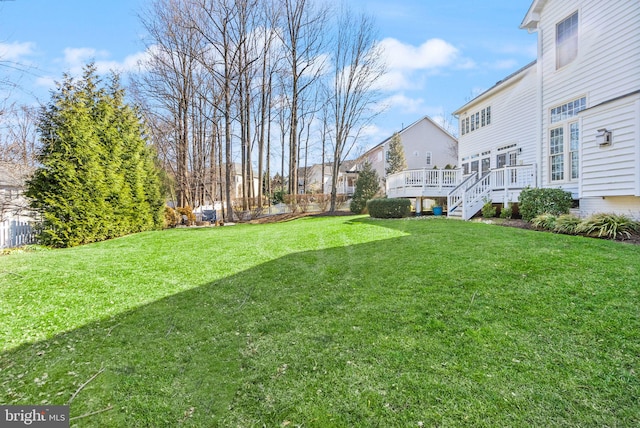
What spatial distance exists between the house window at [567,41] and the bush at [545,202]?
417 centimetres

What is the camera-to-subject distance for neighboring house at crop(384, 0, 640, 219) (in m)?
6.86

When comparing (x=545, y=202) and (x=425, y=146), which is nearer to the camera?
(x=545, y=202)

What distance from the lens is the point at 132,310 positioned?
12.2 ft

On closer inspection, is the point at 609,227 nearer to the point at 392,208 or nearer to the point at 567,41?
the point at 567,41

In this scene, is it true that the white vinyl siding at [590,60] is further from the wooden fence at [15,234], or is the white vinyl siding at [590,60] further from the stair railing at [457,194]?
the wooden fence at [15,234]

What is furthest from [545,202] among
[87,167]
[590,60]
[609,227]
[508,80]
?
[87,167]

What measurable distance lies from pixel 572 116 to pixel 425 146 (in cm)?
2105

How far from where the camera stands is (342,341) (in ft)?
9.20

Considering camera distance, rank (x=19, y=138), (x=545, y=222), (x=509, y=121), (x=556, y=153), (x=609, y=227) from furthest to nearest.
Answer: (x=19, y=138) < (x=509, y=121) < (x=556, y=153) < (x=545, y=222) < (x=609, y=227)

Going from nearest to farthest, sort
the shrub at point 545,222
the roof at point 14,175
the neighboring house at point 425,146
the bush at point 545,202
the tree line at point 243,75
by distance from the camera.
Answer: the shrub at point 545,222
the bush at point 545,202
the roof at point 14,175
the tree line at point 243,75
the neighboring house at point 425,146

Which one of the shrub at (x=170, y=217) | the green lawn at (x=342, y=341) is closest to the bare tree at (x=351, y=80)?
the shrub at (x=170, y=217)

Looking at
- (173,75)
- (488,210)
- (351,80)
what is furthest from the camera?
(351,80)

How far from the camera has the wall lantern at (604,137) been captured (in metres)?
6.87

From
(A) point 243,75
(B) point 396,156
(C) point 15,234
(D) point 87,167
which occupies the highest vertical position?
(A) point 243,75
